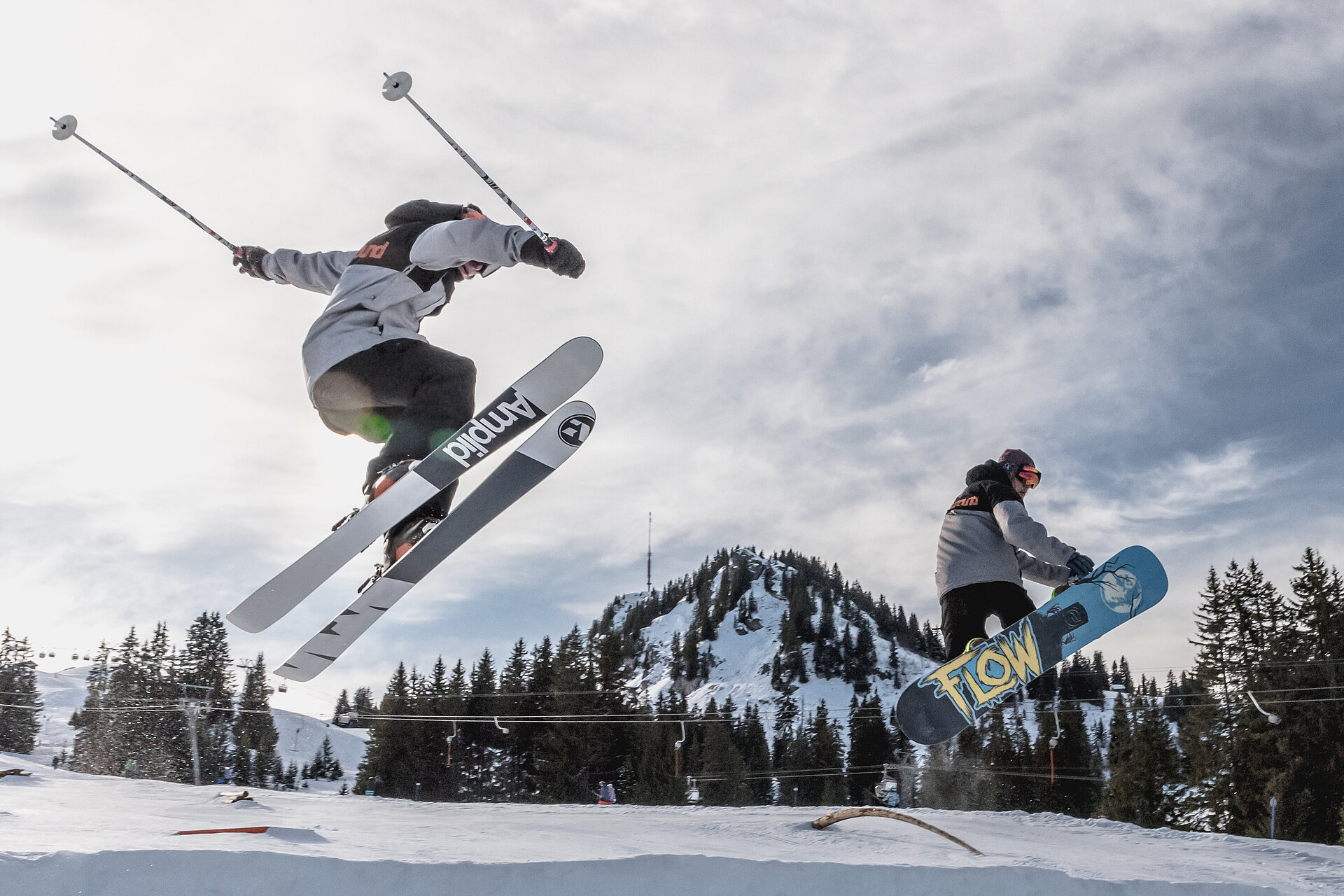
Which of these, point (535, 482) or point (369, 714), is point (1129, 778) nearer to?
point (369, 714)

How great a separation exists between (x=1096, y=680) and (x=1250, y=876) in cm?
11310

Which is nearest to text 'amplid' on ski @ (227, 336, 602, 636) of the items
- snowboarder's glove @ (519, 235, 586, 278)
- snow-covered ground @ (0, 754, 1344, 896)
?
snowboarder's glove @ (519, 235, 586, 278)

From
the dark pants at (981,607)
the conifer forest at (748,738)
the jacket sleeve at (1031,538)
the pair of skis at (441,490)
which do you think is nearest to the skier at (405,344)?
the pair of skis at (441,490)

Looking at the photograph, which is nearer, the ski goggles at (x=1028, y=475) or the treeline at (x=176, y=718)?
the ski goggles at (x=1028, y=475)

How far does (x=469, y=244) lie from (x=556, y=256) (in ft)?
1.59

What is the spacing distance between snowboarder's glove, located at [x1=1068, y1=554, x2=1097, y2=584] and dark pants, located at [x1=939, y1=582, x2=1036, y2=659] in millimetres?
434

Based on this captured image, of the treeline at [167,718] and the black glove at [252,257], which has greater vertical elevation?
the black glove at [252,257]

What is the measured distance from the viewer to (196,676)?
6069 centimetres

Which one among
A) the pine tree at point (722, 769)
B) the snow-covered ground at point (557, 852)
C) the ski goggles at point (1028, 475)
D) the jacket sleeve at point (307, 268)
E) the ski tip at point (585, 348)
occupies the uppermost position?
the jacket sleeve at point (307, 268)

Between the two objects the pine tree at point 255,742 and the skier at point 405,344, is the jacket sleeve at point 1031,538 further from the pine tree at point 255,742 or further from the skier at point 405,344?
the pine tree at point 255,742

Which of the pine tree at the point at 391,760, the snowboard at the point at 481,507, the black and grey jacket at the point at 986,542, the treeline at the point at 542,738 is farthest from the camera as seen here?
the pine tree at the point at 391,760

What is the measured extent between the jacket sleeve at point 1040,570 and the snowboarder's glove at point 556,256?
3740mm

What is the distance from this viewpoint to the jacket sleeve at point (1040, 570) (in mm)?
6371

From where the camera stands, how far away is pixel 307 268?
5516 millimetres
